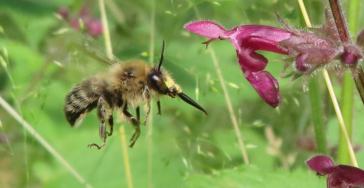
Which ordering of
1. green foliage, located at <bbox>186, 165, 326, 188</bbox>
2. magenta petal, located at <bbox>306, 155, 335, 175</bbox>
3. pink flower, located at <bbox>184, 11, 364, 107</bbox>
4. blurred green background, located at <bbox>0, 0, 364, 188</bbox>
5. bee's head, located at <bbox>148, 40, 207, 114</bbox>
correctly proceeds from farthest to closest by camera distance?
blurred green background, located at <bbox>0, 0, 364, 188</bbox> → green foliage, located at <bbox>186, 165, 326, 188</bbox> → bee's head, located at <bbox>148, 40, 207, 114</bbox> → magenta petal, located at <bbox>306, 155, 335, 175</bbox> → pink flower, located at <bbox>184, 11, 364, 107</bbox>

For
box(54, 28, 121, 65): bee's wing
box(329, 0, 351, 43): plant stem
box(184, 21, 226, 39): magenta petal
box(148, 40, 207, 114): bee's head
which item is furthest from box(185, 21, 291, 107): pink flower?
box(54, 28, 121, 65): bee's wing

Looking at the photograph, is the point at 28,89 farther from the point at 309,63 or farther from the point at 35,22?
the point at 309,63

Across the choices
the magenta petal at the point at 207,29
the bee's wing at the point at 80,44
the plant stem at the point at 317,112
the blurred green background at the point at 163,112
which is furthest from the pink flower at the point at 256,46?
the blurred green background at the point at 163,112

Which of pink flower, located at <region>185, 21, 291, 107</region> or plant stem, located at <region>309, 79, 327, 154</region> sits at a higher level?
plant stem, located at <region>309, 79, 327, 154</region>

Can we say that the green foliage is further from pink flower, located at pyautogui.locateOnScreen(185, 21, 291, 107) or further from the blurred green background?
pink flower, located at pyautogui.locateOnScreen(185, 21, 291, 107)

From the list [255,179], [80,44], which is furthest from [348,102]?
[80,44]

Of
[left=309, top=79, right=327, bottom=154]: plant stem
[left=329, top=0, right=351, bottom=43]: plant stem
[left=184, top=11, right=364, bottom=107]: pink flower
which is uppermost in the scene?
[left=309, top=79, right=327, bottom=154]: plant stem

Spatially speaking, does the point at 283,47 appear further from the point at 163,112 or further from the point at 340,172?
the point at 163,112

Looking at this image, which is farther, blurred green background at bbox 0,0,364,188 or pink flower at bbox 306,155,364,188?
blurred green background at bbox 0,0,364,188
